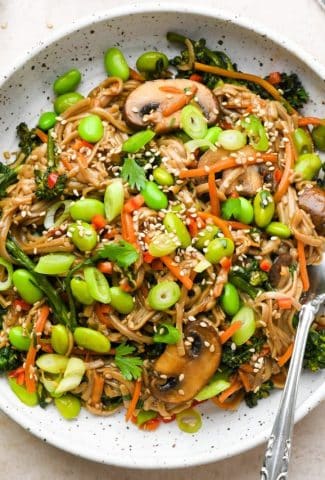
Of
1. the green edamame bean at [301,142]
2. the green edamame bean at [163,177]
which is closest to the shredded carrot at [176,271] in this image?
the green edamame bean at [163,177]

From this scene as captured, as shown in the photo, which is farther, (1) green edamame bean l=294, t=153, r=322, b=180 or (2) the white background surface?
(2) the white background surface

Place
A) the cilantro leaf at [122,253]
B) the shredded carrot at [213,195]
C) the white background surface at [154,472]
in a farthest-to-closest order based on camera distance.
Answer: the white background surface at [154,472], the shredded carrot at [213,195], the cilantro leaf at [122,253]

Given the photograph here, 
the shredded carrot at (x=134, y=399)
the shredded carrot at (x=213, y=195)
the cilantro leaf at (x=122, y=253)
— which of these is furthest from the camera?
the shredded carrot at (x=134, y=399)

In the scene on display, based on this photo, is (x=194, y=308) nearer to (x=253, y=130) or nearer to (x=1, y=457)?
(x=253, y=130)

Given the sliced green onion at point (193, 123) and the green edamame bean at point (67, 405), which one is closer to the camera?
the sliced green onion at point (193, 123)

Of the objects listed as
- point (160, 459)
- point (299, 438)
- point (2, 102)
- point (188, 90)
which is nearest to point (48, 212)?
point (2, 102)

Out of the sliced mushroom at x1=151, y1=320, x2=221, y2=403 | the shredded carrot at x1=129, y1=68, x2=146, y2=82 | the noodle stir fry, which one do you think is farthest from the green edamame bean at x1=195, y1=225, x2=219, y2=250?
the shredded carrot at x1=129, y1=68, x2=146, y2=82

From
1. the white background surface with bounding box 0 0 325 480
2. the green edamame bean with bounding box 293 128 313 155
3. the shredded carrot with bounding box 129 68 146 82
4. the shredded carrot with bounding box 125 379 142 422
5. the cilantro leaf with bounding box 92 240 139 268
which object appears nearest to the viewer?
the cilantro leaf with bounding box 92 240 139 268

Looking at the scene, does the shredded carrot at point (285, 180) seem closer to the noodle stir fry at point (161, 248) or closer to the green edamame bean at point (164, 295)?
the noodle stir fry at point (161, 248)

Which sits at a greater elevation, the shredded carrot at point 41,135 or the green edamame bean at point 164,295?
the shredded carrot at point 41,135

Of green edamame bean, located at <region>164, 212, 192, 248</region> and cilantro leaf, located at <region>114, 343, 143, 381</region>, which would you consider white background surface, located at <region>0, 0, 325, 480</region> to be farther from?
green edamame bean, located at <region>164, 212, 192, 248</region>
